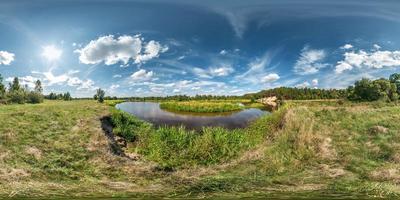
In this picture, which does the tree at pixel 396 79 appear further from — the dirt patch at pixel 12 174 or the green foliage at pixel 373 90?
the dirt patch at pixel 12 174

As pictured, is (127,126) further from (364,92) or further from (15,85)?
(15,85)

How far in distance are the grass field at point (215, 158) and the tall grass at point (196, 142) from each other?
2.5 inches

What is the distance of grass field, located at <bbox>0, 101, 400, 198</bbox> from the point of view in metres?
11.5

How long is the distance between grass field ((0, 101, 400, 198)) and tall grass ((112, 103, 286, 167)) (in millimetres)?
63

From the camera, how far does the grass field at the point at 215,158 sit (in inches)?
452

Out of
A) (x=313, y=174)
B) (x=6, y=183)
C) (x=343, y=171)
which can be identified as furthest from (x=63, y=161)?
(x=343, y=171)

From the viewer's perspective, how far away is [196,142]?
19.1 m

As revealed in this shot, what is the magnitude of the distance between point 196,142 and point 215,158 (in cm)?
183

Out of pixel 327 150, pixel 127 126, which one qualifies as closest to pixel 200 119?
pixel 127 126

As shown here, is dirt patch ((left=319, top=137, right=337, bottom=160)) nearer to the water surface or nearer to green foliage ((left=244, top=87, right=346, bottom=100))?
the water surface

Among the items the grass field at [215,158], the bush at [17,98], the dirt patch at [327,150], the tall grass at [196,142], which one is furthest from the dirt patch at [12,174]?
the bush at [17,98]

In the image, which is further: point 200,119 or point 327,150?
point 200,119

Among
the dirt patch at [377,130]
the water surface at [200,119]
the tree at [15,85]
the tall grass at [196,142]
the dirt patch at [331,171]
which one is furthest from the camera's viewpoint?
the tree at [15,85]

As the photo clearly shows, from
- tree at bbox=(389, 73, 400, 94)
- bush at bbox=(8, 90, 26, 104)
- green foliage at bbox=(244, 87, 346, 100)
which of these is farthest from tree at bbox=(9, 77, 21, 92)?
tree at bbox=(389, 73, 400, 94)
